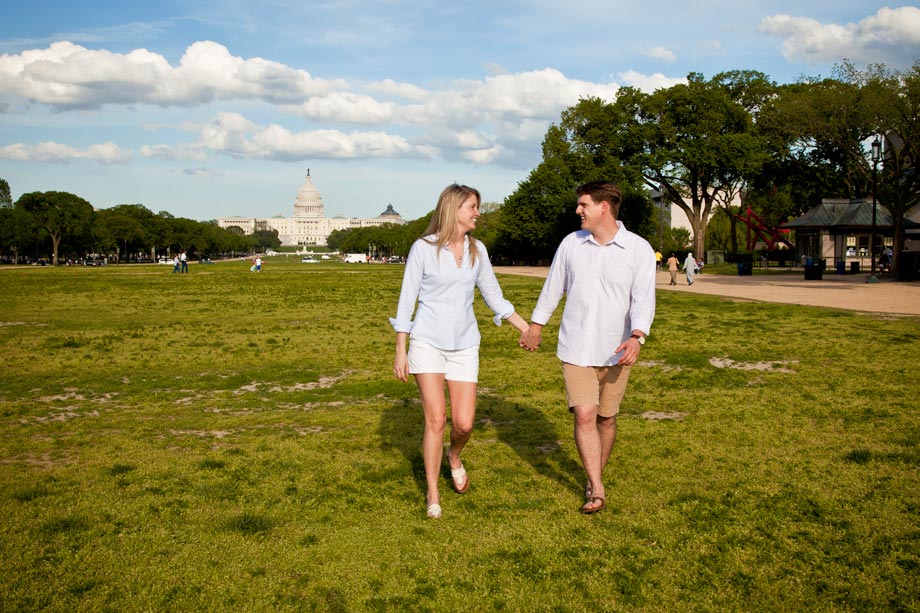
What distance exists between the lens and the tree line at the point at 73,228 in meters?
87.6

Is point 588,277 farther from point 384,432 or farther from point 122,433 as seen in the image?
point 122,433

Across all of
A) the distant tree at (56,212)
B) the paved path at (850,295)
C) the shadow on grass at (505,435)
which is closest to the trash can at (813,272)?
the paved path at (850,295)

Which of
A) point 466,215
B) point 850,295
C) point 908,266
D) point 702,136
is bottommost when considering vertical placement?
point 850,295

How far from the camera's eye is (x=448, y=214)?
509 centimetres

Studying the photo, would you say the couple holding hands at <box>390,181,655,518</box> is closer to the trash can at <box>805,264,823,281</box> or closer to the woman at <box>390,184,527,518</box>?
the woman at <box>390,184,527,518</box>

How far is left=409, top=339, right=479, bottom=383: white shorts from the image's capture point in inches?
201

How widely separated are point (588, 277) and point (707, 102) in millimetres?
52234

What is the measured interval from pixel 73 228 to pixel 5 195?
24.9 m

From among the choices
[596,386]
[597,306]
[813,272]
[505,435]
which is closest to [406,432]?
[505,435]

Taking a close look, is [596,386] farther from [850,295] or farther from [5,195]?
[5,195]

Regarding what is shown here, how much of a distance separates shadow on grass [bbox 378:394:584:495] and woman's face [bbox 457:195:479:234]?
1.86m

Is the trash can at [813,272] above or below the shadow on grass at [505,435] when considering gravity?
above

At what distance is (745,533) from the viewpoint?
4.70 meters

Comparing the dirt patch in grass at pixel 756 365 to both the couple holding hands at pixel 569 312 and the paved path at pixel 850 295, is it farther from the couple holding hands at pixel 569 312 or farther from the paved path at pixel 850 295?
the paved path at pixel 850 295
